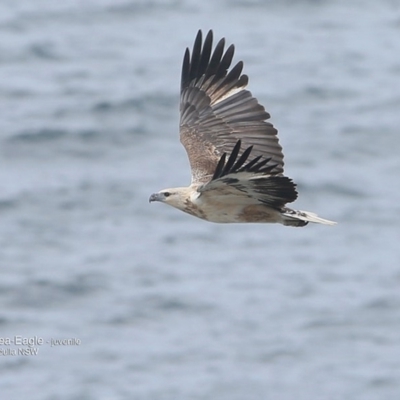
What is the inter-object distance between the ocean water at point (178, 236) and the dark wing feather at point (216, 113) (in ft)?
29.1

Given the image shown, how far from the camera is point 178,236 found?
25578 mm

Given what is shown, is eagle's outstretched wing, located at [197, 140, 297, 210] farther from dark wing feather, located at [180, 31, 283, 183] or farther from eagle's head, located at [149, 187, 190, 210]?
dark wing feather, located at [180, 31, 283, 183]

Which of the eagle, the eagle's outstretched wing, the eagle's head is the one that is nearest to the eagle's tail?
the eagle

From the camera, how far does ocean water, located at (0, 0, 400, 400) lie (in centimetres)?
2230

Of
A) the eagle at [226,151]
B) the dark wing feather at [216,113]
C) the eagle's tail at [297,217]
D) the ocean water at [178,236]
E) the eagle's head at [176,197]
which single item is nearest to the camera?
the eagle at [226,151]

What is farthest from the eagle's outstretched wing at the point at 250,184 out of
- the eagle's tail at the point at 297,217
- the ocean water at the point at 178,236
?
the ocean water at the point at 178,236

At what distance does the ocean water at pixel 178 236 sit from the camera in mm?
22297

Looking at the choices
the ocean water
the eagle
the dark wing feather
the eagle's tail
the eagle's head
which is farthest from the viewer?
the ocean water

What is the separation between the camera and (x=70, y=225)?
26.0 meters

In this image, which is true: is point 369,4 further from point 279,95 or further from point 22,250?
point 22,250

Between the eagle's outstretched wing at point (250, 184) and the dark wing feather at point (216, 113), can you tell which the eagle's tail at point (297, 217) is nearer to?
the eagle's outstretched wing at point (250, 184)

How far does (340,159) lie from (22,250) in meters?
6.82

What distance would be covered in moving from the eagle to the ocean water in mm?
8919

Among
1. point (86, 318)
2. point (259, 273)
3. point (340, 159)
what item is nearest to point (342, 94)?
point (340, 159)
